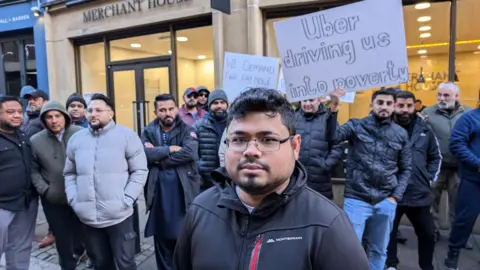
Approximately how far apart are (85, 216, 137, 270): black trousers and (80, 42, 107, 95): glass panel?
6.32 metres

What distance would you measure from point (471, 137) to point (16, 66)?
11255mm

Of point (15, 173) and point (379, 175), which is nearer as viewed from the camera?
point (379, 175)

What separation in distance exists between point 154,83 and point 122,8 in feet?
5.82

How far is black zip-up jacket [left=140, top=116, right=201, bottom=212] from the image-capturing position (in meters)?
3.71

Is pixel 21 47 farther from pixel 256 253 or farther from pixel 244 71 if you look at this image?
pixel 256 253

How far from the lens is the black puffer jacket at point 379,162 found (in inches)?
135

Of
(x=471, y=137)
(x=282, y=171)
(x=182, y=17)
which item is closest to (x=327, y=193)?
(x=471, y=137)

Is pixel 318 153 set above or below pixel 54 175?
above

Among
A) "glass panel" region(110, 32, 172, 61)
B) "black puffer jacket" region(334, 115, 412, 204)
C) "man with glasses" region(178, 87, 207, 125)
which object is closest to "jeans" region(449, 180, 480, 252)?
"black puffer jacket" region(334, 115, 412, 204)

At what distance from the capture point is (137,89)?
338 inches

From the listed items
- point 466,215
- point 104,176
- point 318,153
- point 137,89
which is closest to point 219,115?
point 318,153

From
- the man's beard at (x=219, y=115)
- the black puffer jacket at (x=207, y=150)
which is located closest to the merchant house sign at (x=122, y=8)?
the man's beard at (x=219, y=115)

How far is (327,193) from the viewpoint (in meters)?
4.12

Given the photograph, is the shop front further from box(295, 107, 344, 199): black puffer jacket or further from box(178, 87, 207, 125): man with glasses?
box(295, 107, 344, 199): black puffer jacket
